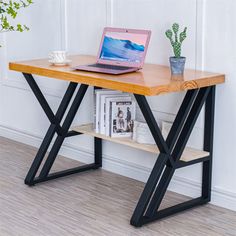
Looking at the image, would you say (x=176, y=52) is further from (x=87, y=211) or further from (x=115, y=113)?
(x=87, y=211)

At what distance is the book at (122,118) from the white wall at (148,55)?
0.54 feet

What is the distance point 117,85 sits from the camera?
290 centimetres

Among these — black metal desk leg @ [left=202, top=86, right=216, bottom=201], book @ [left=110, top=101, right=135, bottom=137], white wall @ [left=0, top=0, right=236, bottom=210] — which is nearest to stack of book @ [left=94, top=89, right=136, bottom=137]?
book @ [left=110, top=101, right=135, bottom=137]

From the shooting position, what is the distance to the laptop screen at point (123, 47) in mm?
3293

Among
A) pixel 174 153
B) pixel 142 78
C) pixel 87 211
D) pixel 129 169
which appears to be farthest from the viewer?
pixel 129 169

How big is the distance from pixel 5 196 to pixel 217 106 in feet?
4.32

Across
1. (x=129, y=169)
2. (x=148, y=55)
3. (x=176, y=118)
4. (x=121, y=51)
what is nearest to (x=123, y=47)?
(x=121, y=51)

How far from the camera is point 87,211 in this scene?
10.6ft

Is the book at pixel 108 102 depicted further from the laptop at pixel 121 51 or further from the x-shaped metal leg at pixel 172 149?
the x-shaped metal leg at pixel 172 149

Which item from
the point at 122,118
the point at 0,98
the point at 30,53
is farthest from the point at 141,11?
the point at 0,98

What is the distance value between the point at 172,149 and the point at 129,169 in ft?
2.23

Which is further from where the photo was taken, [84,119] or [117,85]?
[84,119]

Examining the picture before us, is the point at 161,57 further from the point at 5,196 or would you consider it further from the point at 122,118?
the point at 5,196

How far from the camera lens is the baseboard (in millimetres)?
3285
